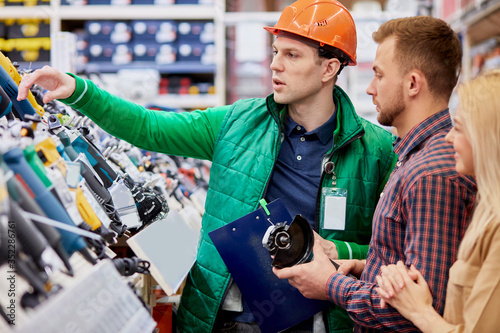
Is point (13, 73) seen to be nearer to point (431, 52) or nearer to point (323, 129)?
point (323, 129)

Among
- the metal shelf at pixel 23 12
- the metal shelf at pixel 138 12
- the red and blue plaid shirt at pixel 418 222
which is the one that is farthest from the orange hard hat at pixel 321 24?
the metal shelf at pixel 23 12

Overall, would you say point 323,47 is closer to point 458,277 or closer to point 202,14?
point 458,277

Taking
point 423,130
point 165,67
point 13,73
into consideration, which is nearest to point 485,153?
point 423,130

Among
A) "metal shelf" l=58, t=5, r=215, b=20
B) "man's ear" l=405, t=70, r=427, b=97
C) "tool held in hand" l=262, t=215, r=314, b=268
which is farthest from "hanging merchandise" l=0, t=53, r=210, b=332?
"metal shelf" l=58, t=5, r=215, b=20

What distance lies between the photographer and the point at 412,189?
1452mm

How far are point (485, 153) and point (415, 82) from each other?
0.47m

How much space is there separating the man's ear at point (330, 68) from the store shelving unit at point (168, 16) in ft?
11.6

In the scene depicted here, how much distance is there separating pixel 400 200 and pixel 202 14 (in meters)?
4.59

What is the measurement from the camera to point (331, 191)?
201cm

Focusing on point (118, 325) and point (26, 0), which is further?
point (26, 0)

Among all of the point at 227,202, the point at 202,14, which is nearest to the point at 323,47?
the point at 227,202

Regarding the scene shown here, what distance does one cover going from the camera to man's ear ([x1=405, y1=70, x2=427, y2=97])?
1.66 m

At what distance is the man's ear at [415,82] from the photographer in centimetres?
166

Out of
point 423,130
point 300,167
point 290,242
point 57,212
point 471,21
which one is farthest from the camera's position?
point 471,21
